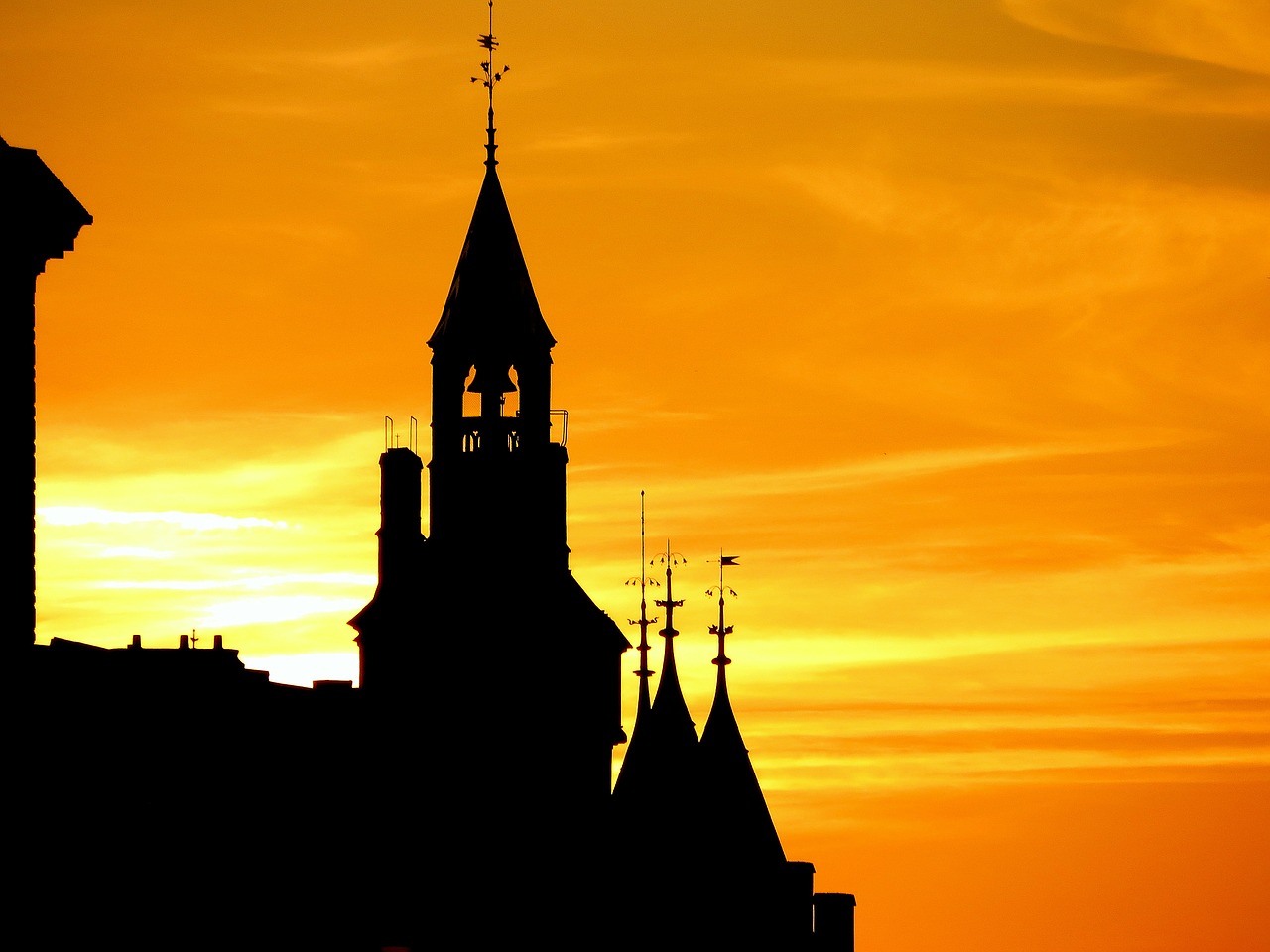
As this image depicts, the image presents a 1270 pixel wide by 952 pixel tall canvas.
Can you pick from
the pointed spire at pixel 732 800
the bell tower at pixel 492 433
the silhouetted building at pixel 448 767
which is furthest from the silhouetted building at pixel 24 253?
the pointed spire at pixel 732 800

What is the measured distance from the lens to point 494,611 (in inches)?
2948

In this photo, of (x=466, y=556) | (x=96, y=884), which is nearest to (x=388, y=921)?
(x=466, y=556)

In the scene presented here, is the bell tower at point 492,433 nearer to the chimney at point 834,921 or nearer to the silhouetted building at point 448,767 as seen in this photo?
the silhouetted building at point 448,767

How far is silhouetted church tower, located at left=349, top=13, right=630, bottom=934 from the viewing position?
242 feet

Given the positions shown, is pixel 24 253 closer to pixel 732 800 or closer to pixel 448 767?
pixel 448 767

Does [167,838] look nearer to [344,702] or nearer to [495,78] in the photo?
[344,702]

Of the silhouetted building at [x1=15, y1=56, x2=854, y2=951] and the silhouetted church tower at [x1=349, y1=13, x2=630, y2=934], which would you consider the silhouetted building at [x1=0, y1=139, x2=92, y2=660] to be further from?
the silhouetted church tower at [x1=349, y1=13, x2=630, y2=934]

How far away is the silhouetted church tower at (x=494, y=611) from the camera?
242 ft

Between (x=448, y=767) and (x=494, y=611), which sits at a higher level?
(x=494, y=611)

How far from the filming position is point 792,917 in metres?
87.6

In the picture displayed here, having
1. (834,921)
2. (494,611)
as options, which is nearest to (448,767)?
(494,611)

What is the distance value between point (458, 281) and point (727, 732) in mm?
16946

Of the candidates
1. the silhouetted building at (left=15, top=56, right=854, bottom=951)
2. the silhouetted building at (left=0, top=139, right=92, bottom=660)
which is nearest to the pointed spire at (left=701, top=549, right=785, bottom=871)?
the silhouetted building at (left=15, top=56, right=854, bottom=951)

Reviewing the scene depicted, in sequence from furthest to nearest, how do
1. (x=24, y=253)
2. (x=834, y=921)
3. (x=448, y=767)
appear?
(x=834, y=921) → (x=448, y=767) → (x=24, y=253)
